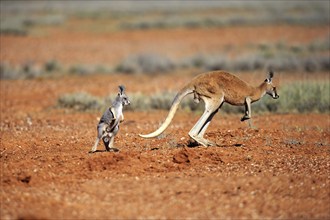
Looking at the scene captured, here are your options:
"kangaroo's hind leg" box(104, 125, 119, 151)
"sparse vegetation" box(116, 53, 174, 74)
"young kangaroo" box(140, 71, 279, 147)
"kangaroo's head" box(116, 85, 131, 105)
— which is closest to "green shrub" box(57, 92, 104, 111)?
"kangaroo's hind leg" box(104, 125, 119, 151)

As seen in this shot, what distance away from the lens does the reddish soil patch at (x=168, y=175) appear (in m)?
7.91

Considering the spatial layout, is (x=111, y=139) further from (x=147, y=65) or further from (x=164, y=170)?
(x=147, y=65)

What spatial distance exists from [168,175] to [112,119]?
1705 millimetres

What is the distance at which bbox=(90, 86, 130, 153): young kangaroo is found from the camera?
1054cm

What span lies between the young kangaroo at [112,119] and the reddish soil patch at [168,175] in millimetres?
385

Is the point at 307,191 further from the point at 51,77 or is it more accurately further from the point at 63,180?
the point at 51,77

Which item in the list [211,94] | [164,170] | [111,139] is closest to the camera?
[164,170]

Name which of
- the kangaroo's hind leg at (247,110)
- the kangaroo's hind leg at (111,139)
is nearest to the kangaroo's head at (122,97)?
the kangaroo's hind leg at (111,139)

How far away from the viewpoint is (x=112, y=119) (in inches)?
417

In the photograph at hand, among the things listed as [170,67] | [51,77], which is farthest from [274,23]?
[51,77]

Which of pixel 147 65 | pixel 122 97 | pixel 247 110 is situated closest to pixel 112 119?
pixel 122 97

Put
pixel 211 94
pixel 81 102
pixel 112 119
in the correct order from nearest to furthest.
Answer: pixel 112 119 < pixel 211 94 < pixel 81 102

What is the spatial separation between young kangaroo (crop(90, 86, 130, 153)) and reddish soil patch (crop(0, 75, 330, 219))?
0.39 metres

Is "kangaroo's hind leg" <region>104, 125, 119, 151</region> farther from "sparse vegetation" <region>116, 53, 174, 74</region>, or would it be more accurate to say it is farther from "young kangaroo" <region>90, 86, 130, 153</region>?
"sparse vegetation" <region>116, 53, 174, 74</region>
